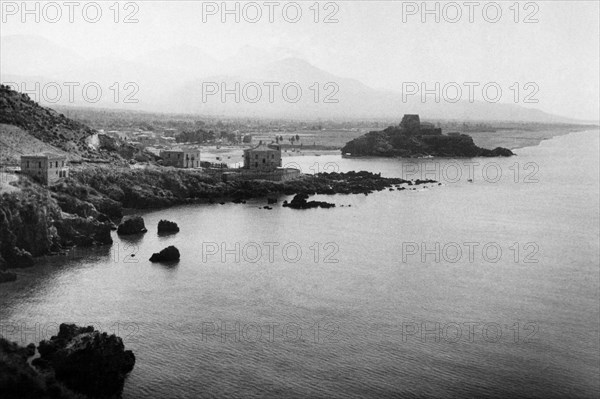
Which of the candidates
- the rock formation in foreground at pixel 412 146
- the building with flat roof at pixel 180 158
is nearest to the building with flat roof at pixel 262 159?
the building with flat roof at pixel 180 158

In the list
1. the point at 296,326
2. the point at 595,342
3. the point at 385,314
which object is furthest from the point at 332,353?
the point at 595,342

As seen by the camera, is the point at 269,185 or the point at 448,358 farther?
the point at 269,185

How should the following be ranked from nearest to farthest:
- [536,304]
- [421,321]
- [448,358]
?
[448,358] → [421,321] → [536,304]

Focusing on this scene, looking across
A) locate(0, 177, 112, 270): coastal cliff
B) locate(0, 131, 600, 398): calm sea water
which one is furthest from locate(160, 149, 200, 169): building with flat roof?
locate(0, 177, 112, 270): coastal cliff

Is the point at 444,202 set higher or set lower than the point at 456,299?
higher

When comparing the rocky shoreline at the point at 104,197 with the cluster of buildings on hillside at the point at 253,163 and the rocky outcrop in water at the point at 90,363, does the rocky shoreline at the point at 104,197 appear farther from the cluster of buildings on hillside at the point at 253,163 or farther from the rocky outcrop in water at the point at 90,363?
the rocky outcrop in water at the point at 90,363

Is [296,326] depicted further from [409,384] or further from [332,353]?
[409,384]

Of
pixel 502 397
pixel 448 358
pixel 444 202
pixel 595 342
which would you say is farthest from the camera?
pixel 444 202
